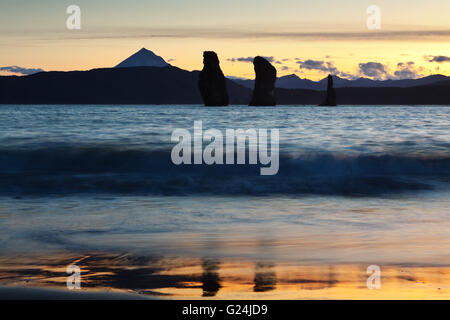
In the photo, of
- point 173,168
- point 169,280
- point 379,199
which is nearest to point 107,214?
point 169,280

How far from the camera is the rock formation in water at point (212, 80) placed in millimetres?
102188

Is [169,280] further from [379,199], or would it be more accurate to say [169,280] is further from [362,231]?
[379,199]

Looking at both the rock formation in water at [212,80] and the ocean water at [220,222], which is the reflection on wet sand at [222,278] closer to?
the ocean water at [220,222]

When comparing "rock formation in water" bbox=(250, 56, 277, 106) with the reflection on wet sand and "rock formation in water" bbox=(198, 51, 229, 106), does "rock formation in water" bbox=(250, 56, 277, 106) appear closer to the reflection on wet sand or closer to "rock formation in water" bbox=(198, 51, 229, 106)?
"rock formation in water" bbox=(198, 51, 229, 106)

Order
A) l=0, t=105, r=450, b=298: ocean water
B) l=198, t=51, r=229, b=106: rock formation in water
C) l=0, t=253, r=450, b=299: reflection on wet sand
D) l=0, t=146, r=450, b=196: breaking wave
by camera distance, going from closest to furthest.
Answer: l=0, t=253, r=450, b=299: reflection on wet sand < l=0, t=105, r=450, b=298: ocean water < l=0, t=146, r=450, b=196: breaking wave < l=198, t=51, r=229, b=106: rock formation in water

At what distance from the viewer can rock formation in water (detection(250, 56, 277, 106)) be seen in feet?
361

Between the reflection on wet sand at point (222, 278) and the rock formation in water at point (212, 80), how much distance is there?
98074 mm

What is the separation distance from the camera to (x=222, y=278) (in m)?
4.68

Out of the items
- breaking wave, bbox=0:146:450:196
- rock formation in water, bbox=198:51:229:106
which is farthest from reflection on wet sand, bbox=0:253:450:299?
rock formation in water, bbox=198:51:229:106

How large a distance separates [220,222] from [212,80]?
317ft

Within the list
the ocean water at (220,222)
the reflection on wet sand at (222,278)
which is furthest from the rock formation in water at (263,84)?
the reflection on wet sand at (222,278)

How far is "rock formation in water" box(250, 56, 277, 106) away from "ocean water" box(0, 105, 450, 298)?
94521 millimetres
